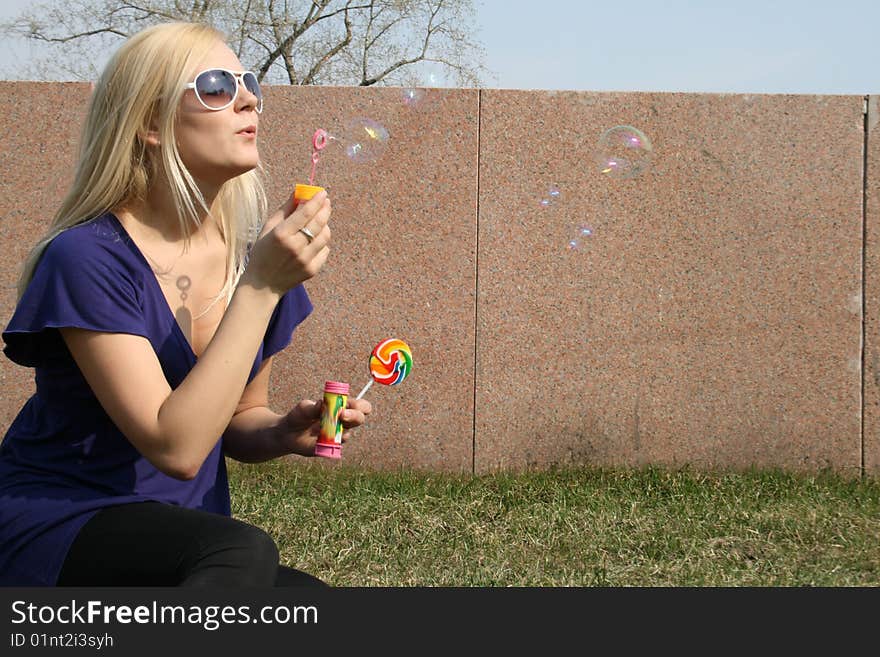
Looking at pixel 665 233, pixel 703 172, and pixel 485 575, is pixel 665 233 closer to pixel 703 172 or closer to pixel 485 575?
pixel 703 172

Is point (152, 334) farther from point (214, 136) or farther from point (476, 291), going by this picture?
point (476, 291)

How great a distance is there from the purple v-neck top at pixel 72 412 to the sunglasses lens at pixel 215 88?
0.96ft

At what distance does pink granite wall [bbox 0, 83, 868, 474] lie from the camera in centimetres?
525

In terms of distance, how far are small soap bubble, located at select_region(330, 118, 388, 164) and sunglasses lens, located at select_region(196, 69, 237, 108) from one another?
10.7 feet

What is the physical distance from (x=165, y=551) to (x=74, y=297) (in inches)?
18.9

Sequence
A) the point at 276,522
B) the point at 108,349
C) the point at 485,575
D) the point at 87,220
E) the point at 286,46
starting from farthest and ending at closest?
1. the point at 286,46
2. the point at 276,522
3. the point at 485,575
4. the point at 87,220
5. the point at 108,349

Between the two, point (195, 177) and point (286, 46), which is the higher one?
point (286, 46)

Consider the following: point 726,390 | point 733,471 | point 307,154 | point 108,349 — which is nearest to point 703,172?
point 726,390

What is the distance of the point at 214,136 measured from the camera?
1983mm

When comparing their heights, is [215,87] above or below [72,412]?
above

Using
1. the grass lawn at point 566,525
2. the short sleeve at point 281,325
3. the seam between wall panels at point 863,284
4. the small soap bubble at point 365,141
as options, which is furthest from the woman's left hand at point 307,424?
the seam between wall panels at point 863,284

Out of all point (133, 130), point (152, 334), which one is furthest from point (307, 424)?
point (133, 130)

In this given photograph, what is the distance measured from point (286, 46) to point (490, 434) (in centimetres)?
1578

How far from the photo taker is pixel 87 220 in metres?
1.92
